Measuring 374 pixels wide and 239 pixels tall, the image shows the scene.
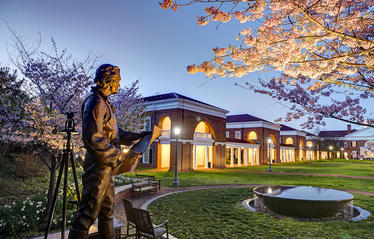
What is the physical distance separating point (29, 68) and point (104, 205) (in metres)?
6.57

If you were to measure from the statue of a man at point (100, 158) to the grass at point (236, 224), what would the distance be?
3.58 metres

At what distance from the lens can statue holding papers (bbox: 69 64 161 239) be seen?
9.00 ft

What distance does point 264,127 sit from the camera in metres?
46.3

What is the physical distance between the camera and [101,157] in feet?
8.86

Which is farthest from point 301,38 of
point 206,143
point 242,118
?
point 242,118

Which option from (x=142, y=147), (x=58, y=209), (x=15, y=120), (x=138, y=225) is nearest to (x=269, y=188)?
(x=138, y=225)

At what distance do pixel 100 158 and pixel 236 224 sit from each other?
555 cm

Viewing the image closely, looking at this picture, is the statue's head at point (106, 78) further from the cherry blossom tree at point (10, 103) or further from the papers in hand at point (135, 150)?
the cherry blossom tree at point (10, 103)

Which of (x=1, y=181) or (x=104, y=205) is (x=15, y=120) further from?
(x=1, y=181)

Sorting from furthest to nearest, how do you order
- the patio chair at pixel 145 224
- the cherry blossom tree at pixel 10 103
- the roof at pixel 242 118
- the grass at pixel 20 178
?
the roof at pixel 242 118, the grass at pixel 20 178, the cherry blossom tree at pixel 10 103, the patio chair at pixel 145 224

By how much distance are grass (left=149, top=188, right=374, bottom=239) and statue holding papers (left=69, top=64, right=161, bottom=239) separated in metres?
3.60

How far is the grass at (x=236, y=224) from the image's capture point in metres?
6.09

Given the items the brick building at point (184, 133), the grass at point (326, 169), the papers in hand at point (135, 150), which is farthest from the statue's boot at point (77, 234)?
the grass at point (326, 169)

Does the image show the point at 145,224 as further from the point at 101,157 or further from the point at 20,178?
the point at 20,178
